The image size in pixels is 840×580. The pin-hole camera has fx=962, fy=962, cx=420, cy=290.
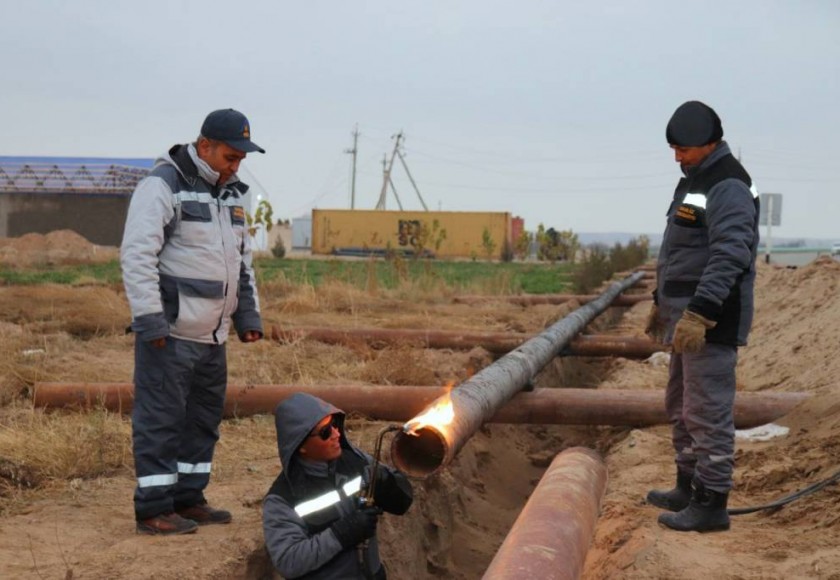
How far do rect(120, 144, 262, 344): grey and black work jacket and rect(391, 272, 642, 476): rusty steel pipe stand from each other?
997 millimetres

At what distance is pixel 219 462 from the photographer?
526 cm

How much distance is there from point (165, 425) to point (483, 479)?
351 cm

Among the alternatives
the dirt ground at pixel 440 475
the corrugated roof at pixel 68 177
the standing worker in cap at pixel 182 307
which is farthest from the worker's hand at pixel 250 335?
the corrugated roof at pixel 68 177

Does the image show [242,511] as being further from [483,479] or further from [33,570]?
[483,479]

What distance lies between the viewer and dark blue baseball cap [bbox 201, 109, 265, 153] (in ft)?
13.5

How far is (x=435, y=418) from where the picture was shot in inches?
155

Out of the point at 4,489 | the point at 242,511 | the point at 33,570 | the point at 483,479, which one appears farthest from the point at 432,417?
the point at 483,479

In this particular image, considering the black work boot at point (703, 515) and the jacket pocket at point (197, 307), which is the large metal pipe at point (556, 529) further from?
the jacket pocket at point (197, 307)

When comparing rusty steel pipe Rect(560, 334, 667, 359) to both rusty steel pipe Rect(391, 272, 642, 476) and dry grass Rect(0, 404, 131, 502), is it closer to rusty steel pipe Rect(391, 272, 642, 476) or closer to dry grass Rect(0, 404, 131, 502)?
rusty steel pipe Rect(391, 272, 642, 476)

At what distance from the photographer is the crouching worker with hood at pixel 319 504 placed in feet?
11.5

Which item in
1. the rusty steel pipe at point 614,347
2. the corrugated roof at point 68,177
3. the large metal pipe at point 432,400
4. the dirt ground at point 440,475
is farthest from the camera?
the corrugated roof at point 68,177

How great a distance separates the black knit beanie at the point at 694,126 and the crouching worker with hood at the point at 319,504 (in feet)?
6.21

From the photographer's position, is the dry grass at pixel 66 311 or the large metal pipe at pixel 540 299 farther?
the large metal pipe at pixel 540 299

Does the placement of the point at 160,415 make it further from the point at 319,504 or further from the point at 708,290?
the point at 708,290
